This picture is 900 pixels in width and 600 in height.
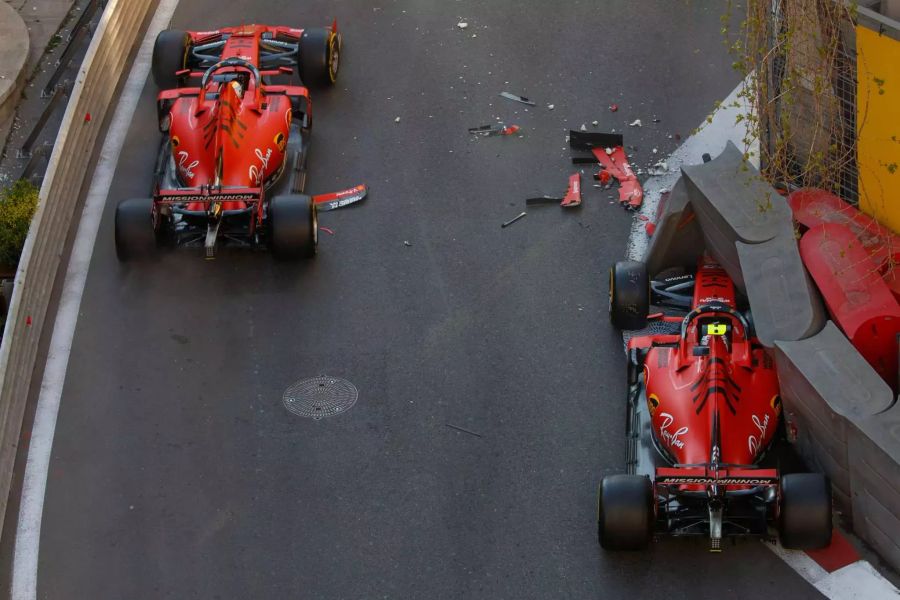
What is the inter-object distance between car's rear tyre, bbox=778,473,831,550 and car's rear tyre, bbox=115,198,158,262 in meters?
6.58

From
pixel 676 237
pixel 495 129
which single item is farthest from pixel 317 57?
pixel 676 237

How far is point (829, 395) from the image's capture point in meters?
9.91

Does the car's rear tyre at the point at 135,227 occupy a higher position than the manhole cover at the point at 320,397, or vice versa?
the car's rear tyre at the point at 135,227

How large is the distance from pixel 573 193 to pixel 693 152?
1.48 m

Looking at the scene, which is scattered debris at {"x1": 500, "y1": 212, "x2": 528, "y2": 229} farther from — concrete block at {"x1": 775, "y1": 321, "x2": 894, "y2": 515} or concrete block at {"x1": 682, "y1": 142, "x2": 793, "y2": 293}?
concrete block at {"x1": 775, "y1": 321, "x2": 894, "y2": 515}

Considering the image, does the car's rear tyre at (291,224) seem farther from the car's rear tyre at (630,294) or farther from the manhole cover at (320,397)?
the car's rear tyre at (630,294)

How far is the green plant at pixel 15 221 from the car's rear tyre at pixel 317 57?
3.62m

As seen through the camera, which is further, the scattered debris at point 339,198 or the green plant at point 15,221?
the scattered debris at point 339,198

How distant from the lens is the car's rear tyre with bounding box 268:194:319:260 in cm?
1283

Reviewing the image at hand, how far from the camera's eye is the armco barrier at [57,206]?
11.5 m

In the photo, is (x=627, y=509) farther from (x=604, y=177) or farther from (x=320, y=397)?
(x=604, y=177)

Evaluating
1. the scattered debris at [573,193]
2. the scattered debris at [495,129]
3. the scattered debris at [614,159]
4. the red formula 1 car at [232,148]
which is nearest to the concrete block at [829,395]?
the scattered debris at [614,159]


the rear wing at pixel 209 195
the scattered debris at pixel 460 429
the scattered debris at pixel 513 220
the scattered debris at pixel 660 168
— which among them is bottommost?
the scattered debris at pixel 460 429

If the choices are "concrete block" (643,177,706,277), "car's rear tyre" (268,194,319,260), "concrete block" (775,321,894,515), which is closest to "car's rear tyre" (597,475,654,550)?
"concrete block" (775,321,894,515)
